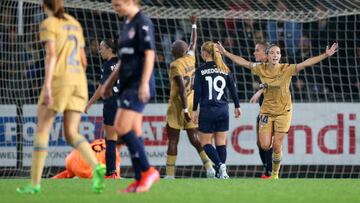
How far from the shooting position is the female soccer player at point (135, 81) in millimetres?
9906

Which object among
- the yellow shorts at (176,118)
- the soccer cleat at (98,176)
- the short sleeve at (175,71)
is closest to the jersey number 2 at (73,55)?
the soccer cleat at (98,176)

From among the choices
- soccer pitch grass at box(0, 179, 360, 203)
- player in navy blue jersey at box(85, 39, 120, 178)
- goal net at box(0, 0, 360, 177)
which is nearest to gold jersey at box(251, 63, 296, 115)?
soccer pitch grass at box(0, 179, 360, 203)

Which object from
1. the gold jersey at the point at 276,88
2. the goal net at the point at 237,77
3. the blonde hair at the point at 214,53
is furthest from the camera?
the goal net at the point at 237,77

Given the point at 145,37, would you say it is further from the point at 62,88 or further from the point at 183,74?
the point at 183,74

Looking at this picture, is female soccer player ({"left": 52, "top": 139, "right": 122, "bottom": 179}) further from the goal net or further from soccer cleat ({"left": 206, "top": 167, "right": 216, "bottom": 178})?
the goal net

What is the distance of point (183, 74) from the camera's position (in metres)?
15.8

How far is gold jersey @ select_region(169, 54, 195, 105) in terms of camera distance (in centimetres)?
1555

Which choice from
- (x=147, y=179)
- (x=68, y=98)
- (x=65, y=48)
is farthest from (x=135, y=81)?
(x=147, y=179)

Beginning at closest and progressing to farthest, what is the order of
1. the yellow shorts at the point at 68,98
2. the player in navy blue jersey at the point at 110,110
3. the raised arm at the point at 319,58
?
the yellow shorts at the point at 68,98
the raised arm at the point at 319,58
the player in navy blue jersey at the point at 110,110

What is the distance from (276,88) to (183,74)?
151 cm

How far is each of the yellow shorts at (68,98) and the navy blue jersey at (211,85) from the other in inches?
214

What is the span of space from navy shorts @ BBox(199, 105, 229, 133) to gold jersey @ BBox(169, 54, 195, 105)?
1.65ft

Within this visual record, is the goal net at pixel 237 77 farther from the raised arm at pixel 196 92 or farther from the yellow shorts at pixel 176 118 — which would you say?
the raised arm at pixel 196 92

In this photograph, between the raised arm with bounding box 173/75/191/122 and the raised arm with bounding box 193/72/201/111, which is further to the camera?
the raised arm with bounding box 193/72/201/111
